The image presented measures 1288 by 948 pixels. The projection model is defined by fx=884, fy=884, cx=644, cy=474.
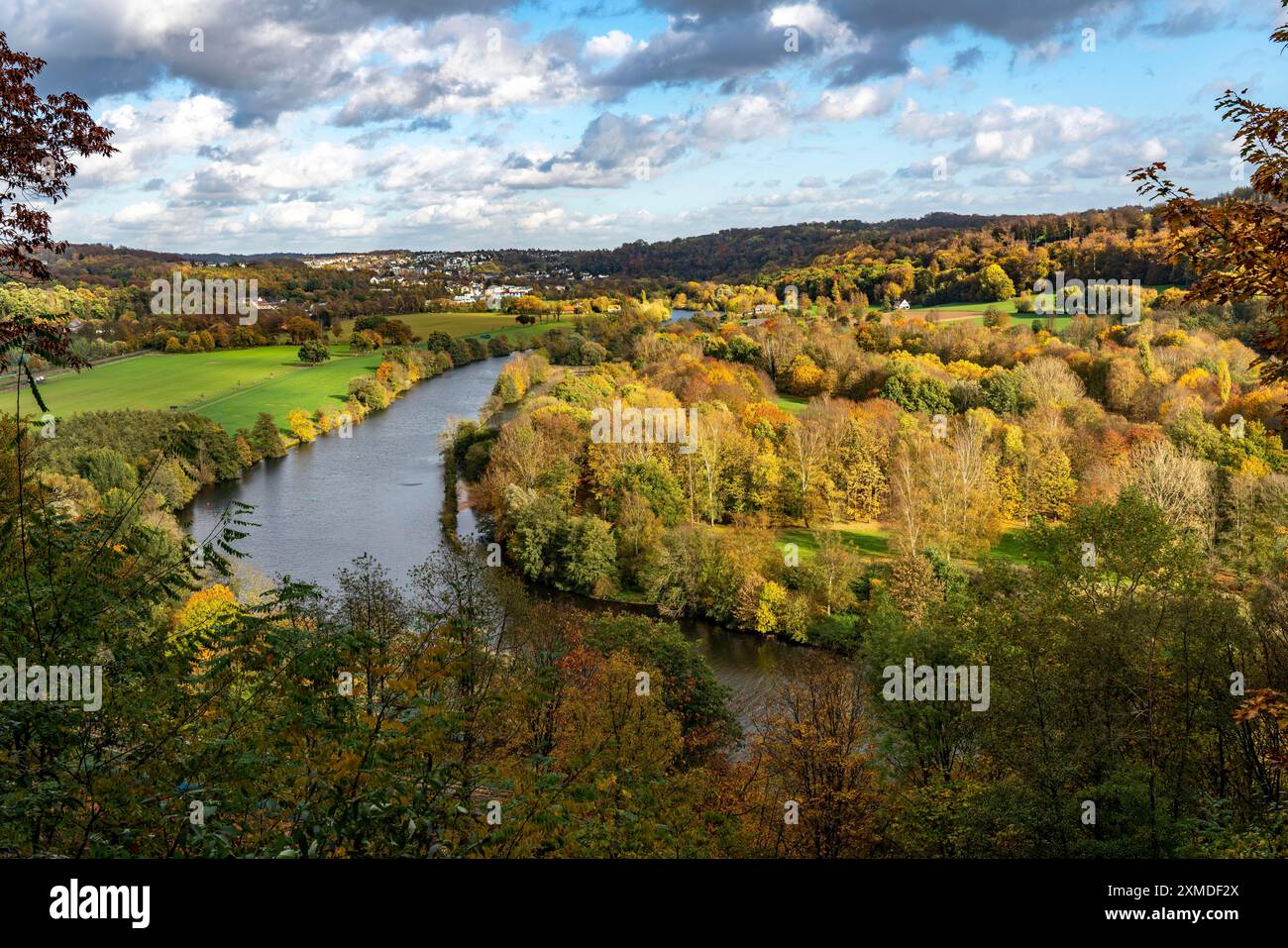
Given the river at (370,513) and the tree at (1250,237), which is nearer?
the tree at (1250,237)

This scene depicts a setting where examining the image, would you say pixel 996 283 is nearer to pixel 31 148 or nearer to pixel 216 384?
pixel 216 384

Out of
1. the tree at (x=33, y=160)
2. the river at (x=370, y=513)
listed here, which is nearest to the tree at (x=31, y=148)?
the tree at (x=33, y=160)

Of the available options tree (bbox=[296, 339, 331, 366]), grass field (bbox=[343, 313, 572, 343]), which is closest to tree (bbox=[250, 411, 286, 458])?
tree (bbox=[296, 339, 331, 366])

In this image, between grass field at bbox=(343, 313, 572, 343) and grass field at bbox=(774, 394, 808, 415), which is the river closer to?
grass field at bbox=(774, 394, 808, 415)

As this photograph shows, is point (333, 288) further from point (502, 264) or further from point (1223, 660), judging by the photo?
point (1223, 660)

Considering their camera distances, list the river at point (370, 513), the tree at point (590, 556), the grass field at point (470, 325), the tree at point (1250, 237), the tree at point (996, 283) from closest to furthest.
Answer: the tree at point (1250, 237) < the river at point (370, 513) < the tree at point (590, 556) < the tree at point (996, 283) < the grass field at point (470, 325)

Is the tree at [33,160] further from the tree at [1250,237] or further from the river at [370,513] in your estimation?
the river at [370,513]
